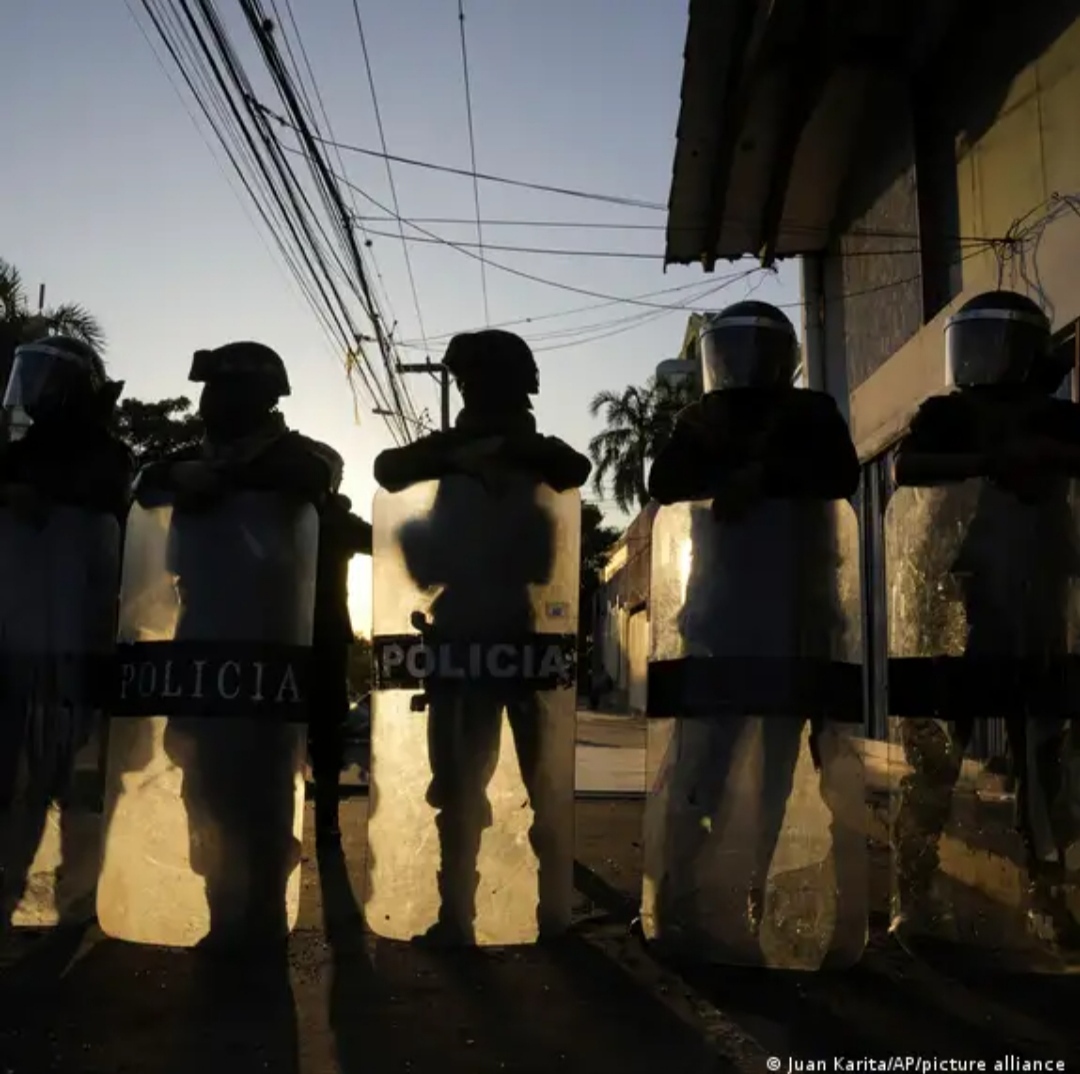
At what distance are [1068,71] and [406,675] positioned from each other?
20.0 feet

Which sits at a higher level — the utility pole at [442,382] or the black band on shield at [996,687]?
the utility pole at [442,382]

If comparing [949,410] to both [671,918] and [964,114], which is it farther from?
[964,114]

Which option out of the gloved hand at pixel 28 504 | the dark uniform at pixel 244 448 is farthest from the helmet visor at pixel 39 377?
the dark uniform at pixel 244 448

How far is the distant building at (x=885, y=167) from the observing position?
7.95 meters

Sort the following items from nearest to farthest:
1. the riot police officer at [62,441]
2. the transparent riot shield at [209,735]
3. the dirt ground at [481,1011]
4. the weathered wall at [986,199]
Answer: the dirt ground at [481,1011], the transparent riot shield at [209,735], the riot police officer at [62,441], the weathered wall at [986,199]

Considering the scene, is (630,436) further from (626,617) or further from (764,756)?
(764,756)

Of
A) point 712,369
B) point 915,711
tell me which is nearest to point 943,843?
point 915,711

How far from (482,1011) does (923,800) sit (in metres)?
1.53

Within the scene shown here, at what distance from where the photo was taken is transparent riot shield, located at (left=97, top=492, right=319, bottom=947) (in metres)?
3.66

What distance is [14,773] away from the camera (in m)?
3.89

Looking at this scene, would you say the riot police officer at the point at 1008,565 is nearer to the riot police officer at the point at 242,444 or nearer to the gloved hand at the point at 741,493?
the gloved hand at the point at 741,493

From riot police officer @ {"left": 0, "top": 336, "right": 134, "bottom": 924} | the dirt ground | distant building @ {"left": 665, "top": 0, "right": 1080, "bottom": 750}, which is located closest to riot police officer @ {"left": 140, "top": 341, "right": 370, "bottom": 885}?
riot police officer @ {"left": 0, "top": 336, "right": 134, "bottom": 924}

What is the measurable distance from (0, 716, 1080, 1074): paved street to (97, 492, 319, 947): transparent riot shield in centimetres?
15

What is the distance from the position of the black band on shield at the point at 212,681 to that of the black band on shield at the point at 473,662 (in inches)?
11.9
